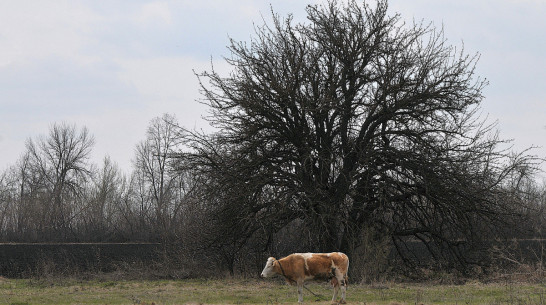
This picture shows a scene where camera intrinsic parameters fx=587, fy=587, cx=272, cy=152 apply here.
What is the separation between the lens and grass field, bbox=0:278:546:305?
48.9ft

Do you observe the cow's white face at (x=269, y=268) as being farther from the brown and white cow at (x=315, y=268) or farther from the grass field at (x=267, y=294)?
the grass field at (x=267, y=294)

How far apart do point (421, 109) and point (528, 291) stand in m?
7.85

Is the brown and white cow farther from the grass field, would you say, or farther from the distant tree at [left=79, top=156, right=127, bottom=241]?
the distant tree at [left=79, top=156, right=127, bottom=241]

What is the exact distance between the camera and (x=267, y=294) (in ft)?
56.5

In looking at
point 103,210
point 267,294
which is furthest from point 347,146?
point 103,210

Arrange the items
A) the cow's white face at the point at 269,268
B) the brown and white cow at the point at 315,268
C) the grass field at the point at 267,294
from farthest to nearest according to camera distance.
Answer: the grass field at the point at 267,294 → the cow's white face at the point at 269,268 → the brown and white cow at the point at 315,268

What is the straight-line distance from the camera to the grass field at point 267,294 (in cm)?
1489

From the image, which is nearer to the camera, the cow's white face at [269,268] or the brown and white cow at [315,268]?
the brown and white cow at [315,268]

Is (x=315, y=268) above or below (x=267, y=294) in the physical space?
above

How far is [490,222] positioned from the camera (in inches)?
845

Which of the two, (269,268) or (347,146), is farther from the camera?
(347,146)

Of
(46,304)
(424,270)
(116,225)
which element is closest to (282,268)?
(46,304)

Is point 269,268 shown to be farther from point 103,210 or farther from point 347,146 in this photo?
point 103,210

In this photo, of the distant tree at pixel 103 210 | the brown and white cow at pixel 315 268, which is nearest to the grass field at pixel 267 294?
the brown and white cow at pixel 315 268
